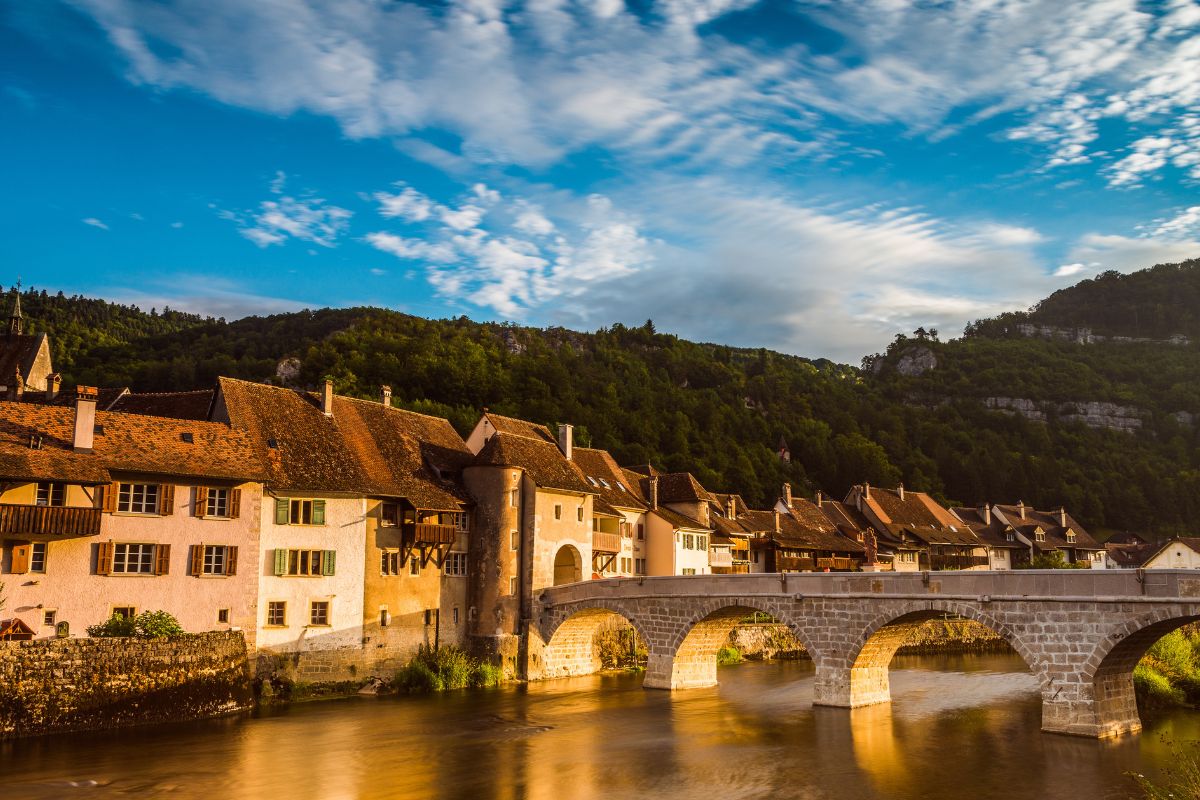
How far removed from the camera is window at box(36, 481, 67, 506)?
3189 centimetres

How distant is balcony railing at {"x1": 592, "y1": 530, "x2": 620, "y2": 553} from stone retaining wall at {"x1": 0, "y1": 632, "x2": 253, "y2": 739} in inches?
Result: 762

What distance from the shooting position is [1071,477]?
12694 cm

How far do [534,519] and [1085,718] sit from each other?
2381 cm

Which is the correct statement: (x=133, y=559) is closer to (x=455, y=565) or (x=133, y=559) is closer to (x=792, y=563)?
(x=455, y=565)

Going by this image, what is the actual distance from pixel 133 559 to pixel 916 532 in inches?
2615

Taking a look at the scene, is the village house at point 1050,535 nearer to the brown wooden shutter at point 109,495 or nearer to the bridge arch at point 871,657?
the bridge arch at point 871,657

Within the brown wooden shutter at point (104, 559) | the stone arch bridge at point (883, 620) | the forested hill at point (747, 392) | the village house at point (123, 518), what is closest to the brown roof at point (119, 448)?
the village house at point (123, 518)

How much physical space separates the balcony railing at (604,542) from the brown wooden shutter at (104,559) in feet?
75.9

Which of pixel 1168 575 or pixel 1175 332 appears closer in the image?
pixel 1168 575

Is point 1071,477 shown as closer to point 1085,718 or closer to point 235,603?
point 1085,718

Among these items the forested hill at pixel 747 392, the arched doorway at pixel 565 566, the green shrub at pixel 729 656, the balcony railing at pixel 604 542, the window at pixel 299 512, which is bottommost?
the green shrub at pixel 729 656

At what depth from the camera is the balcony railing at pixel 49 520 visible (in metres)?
30.3

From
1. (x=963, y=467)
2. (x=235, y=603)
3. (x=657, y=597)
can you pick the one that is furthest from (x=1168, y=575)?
(x=963, y=467)

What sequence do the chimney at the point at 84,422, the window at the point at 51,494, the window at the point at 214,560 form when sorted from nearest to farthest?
the window at the point at 51,494 → the chimney at the point at 84,422 → the window at the point at 214,560
